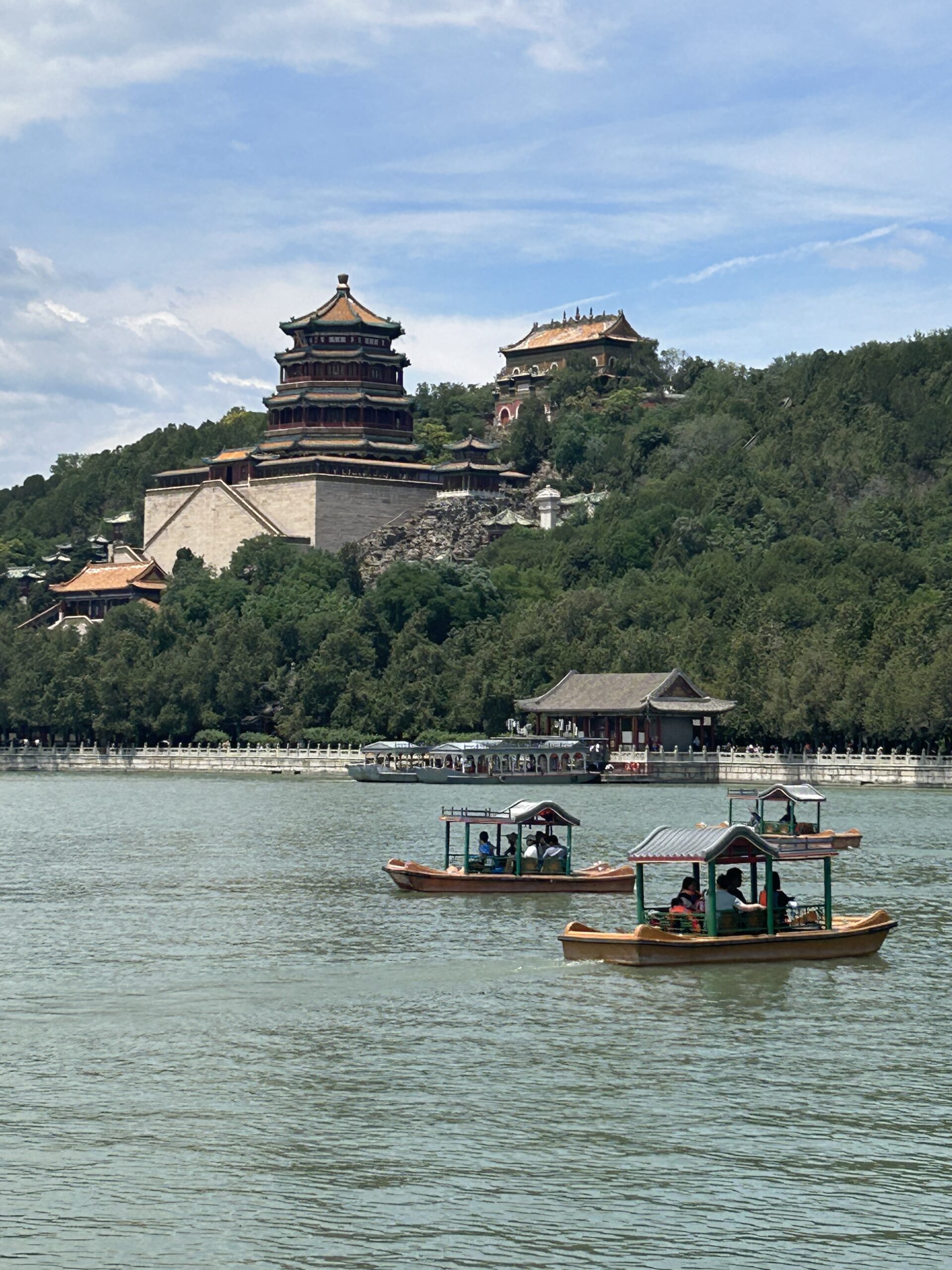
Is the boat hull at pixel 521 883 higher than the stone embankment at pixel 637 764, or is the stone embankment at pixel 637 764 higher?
the stone embankment at pixel 637 764

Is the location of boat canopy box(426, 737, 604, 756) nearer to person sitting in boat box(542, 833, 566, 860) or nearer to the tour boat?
the tour boat

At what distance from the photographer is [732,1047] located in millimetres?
29438

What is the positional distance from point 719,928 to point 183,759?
88.2 meters

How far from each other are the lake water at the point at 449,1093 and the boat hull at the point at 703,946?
284 mm

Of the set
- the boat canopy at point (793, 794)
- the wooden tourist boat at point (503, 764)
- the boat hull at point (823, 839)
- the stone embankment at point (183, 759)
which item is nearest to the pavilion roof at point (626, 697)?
the wooden tourist boat at point (503, 764)

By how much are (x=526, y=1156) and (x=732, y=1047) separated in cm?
646

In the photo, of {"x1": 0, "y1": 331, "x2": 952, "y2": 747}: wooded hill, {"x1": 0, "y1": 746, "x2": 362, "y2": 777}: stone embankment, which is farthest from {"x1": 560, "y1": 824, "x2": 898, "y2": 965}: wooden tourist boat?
{"x1": 0, "y1": 746, "x2": 362, "y2": 777}: stone embankment

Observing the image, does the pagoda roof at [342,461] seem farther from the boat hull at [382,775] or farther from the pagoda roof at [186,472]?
the boat hull at [382,775]

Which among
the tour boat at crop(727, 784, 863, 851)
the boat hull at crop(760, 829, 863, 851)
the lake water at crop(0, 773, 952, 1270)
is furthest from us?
the tour boat at crop(727, 784, 863, 851)

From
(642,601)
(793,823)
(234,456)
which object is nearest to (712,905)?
(793,823)

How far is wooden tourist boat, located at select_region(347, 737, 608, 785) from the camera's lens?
345 feet

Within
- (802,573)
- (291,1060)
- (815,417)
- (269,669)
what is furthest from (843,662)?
(291,1060)

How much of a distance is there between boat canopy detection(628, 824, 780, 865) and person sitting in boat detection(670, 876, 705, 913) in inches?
19.0

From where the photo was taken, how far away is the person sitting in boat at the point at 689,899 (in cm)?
3584
